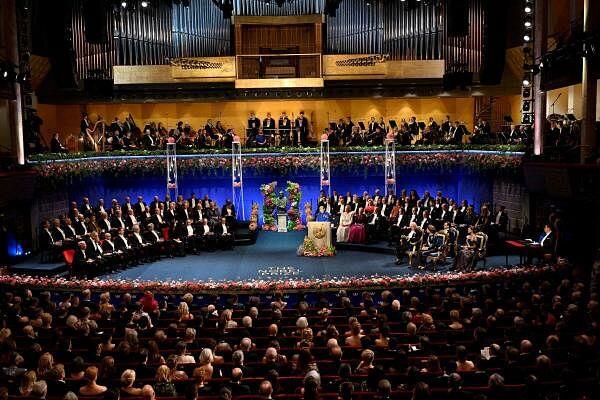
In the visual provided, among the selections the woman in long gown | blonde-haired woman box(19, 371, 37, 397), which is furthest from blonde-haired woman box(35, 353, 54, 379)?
the woman in long gown

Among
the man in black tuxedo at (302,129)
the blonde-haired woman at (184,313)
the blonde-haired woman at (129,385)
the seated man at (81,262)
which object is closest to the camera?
the blonde-haired woman at (129,385)

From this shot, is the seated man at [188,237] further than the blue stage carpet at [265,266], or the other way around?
the seated man at [188,237]

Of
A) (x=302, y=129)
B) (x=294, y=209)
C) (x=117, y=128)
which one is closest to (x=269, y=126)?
(x=302, y=129)

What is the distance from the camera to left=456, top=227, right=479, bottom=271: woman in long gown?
15.8 metres

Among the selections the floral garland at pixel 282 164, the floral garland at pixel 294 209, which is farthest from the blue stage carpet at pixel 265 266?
the floral garland at pixel 282 164

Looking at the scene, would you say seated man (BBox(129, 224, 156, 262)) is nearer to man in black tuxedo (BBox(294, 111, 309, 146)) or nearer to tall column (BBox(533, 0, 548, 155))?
man in black tuxedo (BBox(294, 111, 309, 146))

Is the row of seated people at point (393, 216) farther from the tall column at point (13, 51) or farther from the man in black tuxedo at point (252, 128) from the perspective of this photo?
the tall column at point (13, 51)

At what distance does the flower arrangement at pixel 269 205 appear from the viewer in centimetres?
2294

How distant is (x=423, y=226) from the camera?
19062 mm

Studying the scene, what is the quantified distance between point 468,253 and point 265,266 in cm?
518

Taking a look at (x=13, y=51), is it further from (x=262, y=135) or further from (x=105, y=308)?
(x=105, y=308)

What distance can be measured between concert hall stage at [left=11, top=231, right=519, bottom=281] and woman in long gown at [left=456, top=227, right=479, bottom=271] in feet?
2.78

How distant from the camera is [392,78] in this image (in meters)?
25.2

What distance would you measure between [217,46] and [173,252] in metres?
9.84
